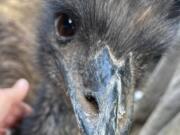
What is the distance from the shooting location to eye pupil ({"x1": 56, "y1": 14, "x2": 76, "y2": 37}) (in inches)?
69.3

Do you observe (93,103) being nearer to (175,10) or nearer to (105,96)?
(105,96)

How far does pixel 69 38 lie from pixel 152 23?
0.75 feet

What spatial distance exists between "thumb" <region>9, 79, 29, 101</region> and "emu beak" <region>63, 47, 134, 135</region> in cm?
35

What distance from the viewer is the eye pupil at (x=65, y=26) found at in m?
1.76

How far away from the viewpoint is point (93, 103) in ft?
5.43

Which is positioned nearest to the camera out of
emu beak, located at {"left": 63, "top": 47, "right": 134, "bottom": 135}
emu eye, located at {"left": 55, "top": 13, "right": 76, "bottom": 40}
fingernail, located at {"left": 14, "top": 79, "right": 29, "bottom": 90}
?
emu beak, located at {"left": 63, "top": 47, "right": 134, "bottom": 135}

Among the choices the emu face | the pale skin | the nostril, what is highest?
the emu face

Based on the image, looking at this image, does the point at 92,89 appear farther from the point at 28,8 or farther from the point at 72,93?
the point at 28,8

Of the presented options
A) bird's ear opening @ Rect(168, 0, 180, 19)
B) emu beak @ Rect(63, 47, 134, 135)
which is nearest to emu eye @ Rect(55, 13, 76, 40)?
emu beak @ Rect(63, 47, 134, 135)

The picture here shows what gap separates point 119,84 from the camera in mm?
1643

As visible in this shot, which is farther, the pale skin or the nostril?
the pale skin

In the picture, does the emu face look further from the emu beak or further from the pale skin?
the pale skin

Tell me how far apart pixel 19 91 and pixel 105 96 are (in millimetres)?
544

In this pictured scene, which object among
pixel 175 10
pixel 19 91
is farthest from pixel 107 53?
pixel 19 91
